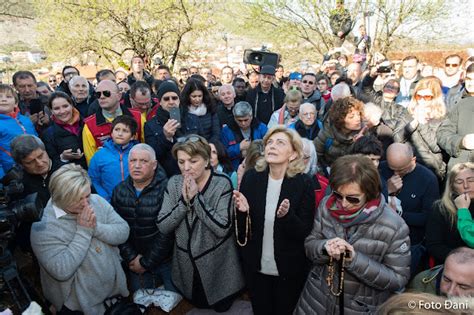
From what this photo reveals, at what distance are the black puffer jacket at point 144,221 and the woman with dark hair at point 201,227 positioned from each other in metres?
0.17

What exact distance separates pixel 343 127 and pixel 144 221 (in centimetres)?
207

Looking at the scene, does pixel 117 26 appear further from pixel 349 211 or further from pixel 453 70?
pixel 349 211

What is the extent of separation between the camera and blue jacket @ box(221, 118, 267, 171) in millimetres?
4363

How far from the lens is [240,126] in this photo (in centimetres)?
448

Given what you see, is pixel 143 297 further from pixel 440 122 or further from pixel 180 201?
pixel 440 122

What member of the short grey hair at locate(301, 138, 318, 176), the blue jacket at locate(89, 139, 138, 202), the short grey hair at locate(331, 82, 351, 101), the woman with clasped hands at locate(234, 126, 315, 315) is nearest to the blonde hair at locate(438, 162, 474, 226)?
the woman with clasped hands at locate(234, 126, 315, 315)

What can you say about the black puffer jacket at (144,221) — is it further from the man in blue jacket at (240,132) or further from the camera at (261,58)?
the camera at (261,58)

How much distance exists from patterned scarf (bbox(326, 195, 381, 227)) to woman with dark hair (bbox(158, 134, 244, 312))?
787mm

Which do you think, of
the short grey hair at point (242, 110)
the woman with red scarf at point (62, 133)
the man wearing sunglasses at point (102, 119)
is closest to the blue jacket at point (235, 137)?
the short grey hair at point (242, 110)

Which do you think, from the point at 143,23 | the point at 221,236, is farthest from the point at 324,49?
the point at 221,236

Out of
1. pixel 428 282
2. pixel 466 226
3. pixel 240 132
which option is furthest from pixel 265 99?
pixel 428 282

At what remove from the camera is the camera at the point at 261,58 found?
675 centimetres

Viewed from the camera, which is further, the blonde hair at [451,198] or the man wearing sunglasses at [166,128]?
the man wearing sunglasses at [166,128]

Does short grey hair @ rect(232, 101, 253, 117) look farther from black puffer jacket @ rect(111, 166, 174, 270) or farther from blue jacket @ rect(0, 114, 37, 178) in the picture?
blue jacket @ rect(0, 114, 37, 178)
